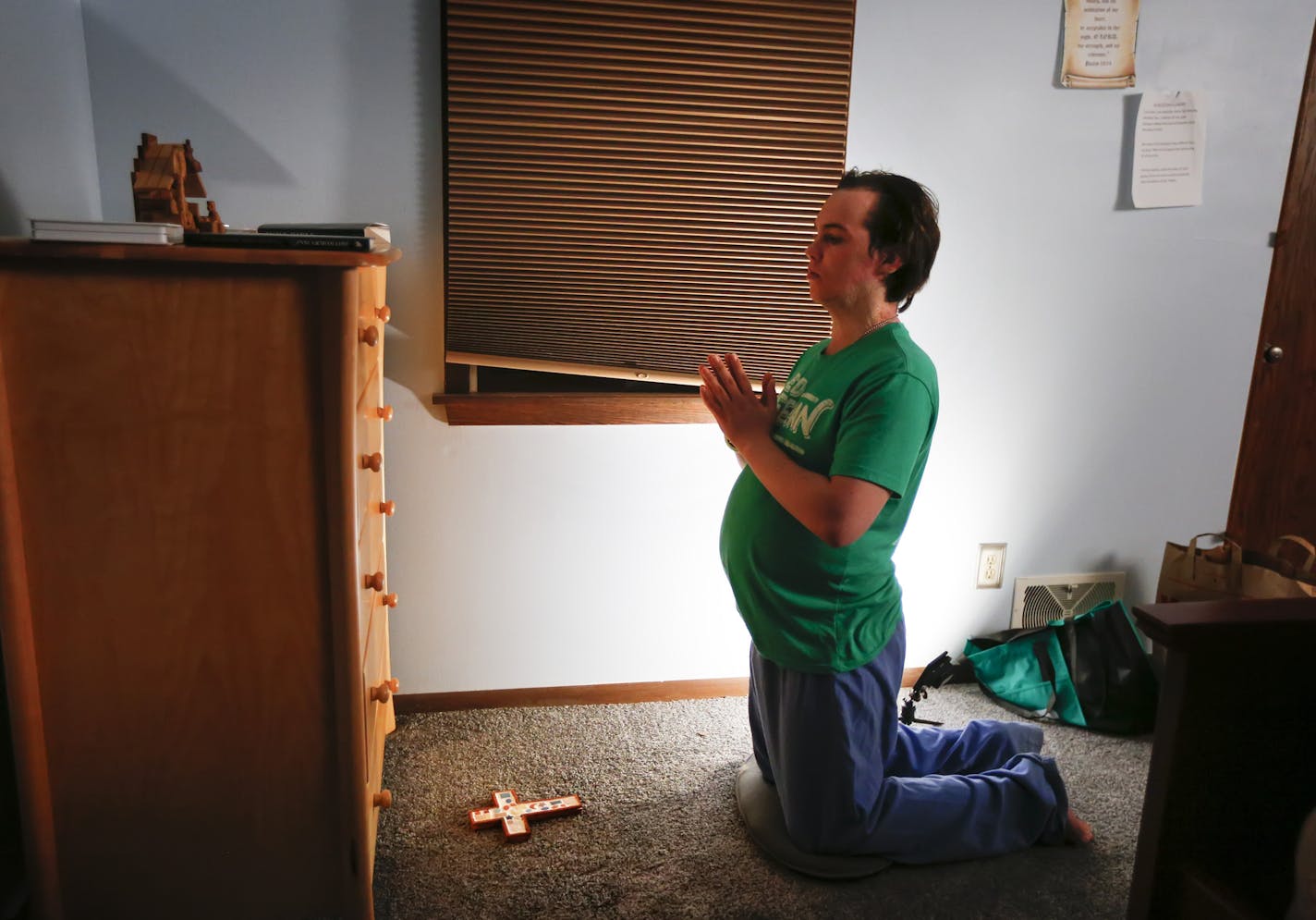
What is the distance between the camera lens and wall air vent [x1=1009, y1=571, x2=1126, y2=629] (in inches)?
99.9

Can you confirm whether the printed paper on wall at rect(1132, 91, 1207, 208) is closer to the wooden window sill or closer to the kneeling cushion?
the wooden window sill

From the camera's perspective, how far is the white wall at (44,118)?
1.45m

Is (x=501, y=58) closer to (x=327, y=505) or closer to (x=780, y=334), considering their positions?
(x=780, y=334)

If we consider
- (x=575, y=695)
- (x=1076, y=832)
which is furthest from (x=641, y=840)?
(x=1076, y=832)

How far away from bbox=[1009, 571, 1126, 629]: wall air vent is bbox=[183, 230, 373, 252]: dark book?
1.94m

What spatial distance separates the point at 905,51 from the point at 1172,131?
0.72 m

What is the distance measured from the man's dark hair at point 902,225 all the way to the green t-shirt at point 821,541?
4.2 inches

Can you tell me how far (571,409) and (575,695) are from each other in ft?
2.29

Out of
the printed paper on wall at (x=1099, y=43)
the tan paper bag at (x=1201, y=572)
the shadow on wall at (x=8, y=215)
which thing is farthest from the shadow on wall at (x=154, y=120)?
the tan paper bag at (x=1201, y=572)

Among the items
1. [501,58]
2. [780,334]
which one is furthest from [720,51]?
[780,334]

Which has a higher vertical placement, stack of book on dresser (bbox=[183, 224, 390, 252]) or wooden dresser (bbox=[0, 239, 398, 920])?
stack of book on dresser (bbox=[183, 224, 390, 252])

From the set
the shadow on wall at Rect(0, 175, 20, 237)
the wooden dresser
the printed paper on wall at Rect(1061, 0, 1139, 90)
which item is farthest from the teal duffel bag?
the shadow on wall at Rect(0, 175, 20, 237)

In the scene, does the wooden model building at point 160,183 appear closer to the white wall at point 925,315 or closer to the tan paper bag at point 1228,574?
the white wall at point 925,315

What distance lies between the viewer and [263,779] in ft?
4.65
